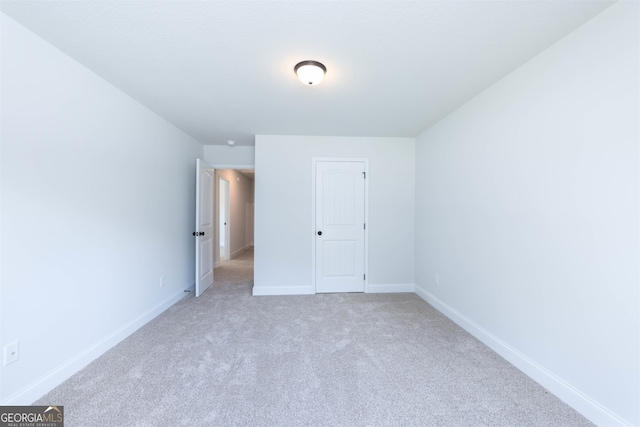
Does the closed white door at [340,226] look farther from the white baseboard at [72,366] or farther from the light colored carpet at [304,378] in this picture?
the white baseboard at [72,366]

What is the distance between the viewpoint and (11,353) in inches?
57.9

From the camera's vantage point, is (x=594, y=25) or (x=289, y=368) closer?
(x=594, y=25)

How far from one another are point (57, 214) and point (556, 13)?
133 inches

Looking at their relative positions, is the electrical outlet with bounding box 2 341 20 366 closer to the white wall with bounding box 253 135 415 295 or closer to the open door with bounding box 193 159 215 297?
the open door with bounding box 193 159 215 297

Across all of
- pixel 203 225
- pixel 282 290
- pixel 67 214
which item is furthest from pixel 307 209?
pixel 67 214

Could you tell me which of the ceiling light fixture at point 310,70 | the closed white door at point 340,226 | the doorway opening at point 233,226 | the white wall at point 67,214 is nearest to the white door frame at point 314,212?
the closed white door at point 340,226

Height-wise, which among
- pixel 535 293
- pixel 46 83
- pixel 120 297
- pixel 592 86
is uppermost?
pixel 46 83

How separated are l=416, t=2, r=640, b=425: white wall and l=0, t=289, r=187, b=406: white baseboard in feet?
11.0

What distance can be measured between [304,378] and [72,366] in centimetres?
171

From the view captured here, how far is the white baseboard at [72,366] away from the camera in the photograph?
1.52 m

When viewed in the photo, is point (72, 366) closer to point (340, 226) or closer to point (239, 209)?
point (340, 226)

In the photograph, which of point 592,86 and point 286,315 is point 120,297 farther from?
point 592,86

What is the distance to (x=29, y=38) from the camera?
5.10 feet

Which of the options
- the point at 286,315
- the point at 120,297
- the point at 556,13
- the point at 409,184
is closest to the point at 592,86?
the point at 556,13
